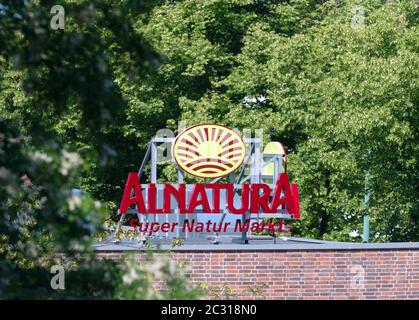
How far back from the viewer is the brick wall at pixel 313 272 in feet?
76.7

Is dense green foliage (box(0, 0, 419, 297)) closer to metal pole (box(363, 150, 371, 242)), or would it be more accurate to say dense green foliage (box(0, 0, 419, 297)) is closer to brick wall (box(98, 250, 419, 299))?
metal pole (box(363, 150, 371, 242))

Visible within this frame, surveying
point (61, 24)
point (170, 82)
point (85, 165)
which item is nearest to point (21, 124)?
point (61, 24)

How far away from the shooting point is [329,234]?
118 ft

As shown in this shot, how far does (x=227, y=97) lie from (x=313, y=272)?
14980 mm

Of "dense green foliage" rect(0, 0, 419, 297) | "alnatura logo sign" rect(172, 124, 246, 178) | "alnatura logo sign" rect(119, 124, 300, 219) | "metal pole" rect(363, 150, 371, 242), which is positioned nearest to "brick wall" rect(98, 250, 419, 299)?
"dense green foliage" rect(0, 0, 419, 297)

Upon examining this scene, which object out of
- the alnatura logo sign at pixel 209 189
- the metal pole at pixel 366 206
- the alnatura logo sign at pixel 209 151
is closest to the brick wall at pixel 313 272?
the alnatura logo sign at pixel 209 189

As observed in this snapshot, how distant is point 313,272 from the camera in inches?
929

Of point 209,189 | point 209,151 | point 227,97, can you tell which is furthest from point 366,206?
point 227,97

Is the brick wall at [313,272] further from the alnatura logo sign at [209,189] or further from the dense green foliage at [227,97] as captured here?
the alnatura logo sign at [209,189]

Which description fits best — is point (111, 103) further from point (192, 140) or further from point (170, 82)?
point (170, 82)

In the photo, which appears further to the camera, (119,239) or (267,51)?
(267,51)

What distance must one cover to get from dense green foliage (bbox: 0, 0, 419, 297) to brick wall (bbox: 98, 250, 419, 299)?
3.45 metres

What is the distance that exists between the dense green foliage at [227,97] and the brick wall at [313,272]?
3.45 meters

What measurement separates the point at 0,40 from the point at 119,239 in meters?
15.2
